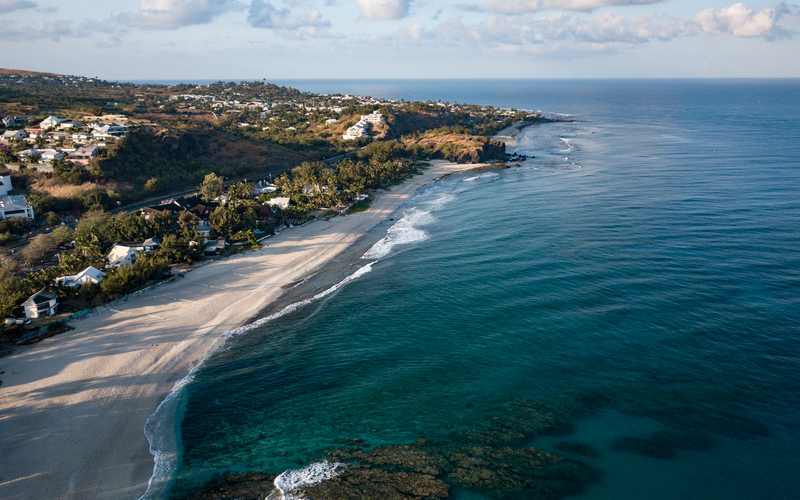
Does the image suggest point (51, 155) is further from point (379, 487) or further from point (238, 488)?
point (379, 487)

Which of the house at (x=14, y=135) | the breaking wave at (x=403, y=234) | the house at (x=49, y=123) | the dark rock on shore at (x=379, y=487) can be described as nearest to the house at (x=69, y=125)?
the house at (x=49, y=123)

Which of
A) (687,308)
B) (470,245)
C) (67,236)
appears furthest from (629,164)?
(67,236)

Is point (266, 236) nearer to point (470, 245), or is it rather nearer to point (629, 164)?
point (470, 245)

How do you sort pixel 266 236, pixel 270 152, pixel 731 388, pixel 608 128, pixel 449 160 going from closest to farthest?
→ pixel 731 388
pixel 266 236
pixel 270 152
pixel 449 160
pixel 608 128

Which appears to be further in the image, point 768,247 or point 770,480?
point 768,247

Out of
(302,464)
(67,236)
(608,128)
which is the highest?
(608,128)

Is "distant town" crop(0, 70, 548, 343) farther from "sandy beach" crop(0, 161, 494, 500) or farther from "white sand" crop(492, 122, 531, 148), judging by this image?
"white sand" crop(492, 122, 531, 148)

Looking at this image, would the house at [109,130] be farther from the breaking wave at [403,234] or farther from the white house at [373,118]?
the white house at [373,118]
